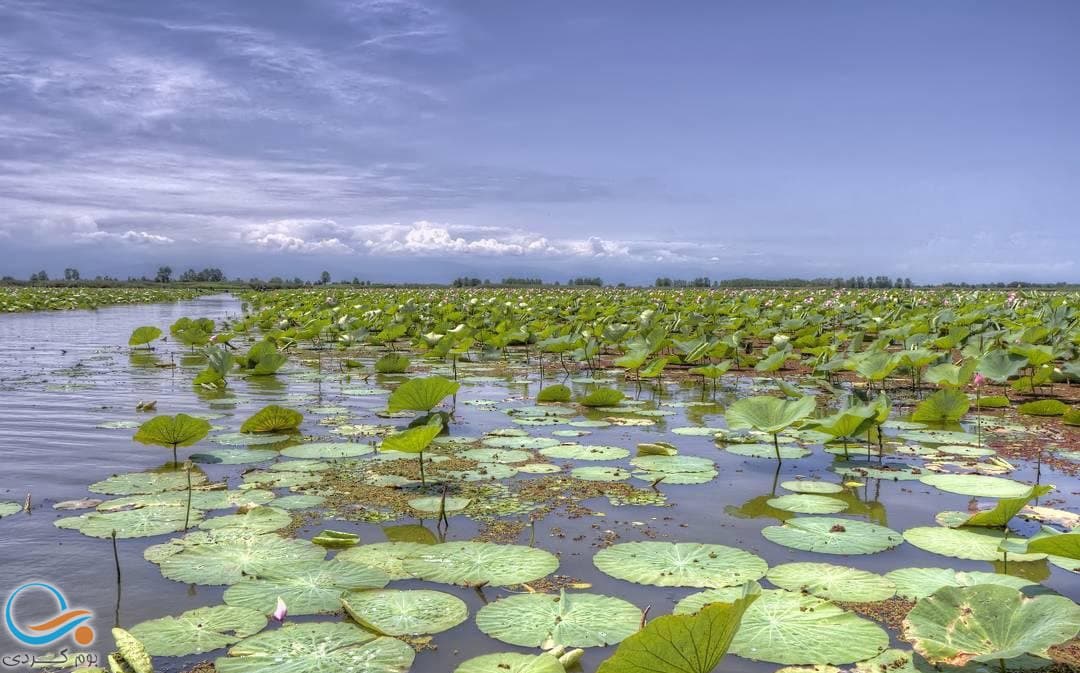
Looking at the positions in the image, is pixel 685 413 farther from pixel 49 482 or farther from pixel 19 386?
pixel 19 386

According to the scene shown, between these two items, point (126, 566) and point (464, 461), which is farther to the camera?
point (464, 461)

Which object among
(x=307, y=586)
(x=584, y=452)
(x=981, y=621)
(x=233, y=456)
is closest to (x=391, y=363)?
(x=233, y=456)

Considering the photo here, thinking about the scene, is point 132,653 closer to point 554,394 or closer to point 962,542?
point 962,542

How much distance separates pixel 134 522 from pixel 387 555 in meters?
1.27

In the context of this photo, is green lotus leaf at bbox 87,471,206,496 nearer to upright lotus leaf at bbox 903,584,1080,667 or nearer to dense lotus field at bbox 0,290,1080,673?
dense lotus field at bbox 0,290,1080,673

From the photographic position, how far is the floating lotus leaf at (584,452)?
16.0ft

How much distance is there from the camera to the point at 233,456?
15.8 ft

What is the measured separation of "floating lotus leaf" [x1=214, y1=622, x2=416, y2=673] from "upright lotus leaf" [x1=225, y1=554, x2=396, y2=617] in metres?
0.20

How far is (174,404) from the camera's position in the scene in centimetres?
686

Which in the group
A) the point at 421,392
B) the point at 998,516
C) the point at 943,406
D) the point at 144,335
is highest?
the point at 421,392

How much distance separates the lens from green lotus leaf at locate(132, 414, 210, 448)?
160 inches

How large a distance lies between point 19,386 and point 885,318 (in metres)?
13.2

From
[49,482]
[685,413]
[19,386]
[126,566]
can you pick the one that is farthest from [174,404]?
[685,413]

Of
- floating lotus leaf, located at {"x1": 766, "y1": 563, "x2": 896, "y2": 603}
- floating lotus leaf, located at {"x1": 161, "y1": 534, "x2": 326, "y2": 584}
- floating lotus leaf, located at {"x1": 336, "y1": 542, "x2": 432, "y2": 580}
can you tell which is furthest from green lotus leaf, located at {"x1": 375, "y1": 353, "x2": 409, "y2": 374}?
floating lotus leaf, located at {"x1": 766, "y1": 563, "x2": 896, "y2": 603}
